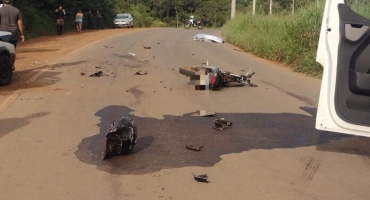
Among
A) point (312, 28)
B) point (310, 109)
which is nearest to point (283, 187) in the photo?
point (310, 109)

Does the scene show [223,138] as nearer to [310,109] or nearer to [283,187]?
[283,187]

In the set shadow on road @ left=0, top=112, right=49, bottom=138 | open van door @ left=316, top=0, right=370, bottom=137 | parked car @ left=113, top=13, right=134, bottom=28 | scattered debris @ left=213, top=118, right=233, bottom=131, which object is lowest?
parked car @ left=113, top=13, right=134, bottom=28

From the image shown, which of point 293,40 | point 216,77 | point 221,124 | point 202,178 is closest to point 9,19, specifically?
point 216,77

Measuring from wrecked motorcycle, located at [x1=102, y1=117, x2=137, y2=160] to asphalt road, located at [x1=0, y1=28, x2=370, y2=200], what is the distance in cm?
9

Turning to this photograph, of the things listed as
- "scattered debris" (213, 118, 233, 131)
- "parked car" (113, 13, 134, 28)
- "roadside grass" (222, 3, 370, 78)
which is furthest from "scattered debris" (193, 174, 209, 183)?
"parked car" (113, 13, 134, 28)

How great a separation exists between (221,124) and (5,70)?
5.00 metres

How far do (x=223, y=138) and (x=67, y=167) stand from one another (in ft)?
6.82

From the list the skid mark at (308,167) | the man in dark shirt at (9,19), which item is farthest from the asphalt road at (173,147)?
the man in dark shirt at (9,19)

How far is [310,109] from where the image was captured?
789 centimetres

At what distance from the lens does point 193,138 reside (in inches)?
236

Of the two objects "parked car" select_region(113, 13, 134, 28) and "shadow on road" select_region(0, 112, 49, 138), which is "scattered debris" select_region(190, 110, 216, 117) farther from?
"parked car" select_region(113, 13, 134, 28)

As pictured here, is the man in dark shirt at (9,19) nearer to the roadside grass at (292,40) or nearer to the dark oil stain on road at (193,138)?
the dark oil stain on road at (193,138)

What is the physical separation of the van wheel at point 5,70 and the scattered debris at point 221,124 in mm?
4768

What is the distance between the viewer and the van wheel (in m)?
9.21
